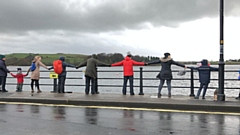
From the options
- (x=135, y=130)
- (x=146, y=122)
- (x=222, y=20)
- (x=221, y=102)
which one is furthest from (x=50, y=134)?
(x=222, y=20)

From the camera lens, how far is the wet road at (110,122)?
25.6 feet

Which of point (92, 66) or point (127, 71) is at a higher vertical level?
point (92, 66)

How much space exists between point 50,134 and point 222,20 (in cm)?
772

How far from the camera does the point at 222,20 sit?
12.0 m

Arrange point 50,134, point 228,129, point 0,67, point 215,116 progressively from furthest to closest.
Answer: point 0,67
point 215,116
point 228,129
point 50,134

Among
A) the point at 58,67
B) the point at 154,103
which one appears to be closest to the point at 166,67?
the point at 154,103

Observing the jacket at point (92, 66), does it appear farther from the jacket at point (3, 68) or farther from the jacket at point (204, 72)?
the jacket at point (204, 72)

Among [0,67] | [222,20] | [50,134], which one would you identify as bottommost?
[50,134]

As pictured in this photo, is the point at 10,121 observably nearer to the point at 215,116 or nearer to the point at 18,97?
the point at 18,97

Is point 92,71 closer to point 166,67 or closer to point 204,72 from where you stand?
point 166,67

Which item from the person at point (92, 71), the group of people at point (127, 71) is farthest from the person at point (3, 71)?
the person at point (92, 71)

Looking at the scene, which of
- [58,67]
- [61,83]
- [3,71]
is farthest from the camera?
[3,71]

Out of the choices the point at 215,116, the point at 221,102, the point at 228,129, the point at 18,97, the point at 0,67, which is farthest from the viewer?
the point at 0,67

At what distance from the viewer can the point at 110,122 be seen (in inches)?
353
